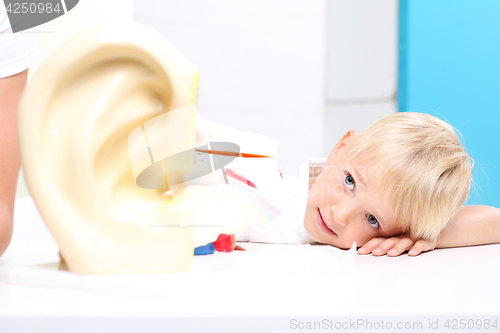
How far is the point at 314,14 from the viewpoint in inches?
67.8

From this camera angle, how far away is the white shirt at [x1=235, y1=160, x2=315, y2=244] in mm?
835

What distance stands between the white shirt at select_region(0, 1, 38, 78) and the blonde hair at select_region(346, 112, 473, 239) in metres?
0.55

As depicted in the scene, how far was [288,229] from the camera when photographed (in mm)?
858

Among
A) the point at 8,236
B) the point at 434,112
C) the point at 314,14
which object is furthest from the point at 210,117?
the point at 8,236

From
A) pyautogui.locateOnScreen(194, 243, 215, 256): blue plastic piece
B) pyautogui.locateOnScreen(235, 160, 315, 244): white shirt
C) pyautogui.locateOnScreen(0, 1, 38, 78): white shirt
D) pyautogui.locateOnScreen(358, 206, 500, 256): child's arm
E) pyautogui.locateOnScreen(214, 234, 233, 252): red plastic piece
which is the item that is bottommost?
pyautogui.locateOnScreen(235, 160, 315, 244): white shirt

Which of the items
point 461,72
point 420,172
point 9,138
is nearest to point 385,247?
point 420,172

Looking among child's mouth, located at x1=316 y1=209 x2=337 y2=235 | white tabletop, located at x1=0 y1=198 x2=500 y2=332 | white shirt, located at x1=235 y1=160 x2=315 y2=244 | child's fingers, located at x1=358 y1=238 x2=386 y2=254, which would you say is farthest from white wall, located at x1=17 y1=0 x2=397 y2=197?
white tabletop, located at x1=0 y1=198 x2=500 y2=332

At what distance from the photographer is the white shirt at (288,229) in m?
0.83

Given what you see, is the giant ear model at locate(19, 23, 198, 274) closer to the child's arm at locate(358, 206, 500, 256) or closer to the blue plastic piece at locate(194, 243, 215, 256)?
the blue plastic piece at locate(194, 243, 215, 256)

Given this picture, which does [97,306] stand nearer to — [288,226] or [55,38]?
[288,226]

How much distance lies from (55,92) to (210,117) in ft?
4.32

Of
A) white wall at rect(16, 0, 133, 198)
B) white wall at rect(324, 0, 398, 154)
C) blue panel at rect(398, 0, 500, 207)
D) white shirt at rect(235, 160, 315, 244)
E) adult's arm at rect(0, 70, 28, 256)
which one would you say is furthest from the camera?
white wall at rect(324, 0, 398, 154)

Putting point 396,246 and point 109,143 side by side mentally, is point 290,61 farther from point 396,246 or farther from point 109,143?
point 109,143

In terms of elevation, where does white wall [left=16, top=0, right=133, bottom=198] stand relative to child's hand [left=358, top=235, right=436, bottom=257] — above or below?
above
